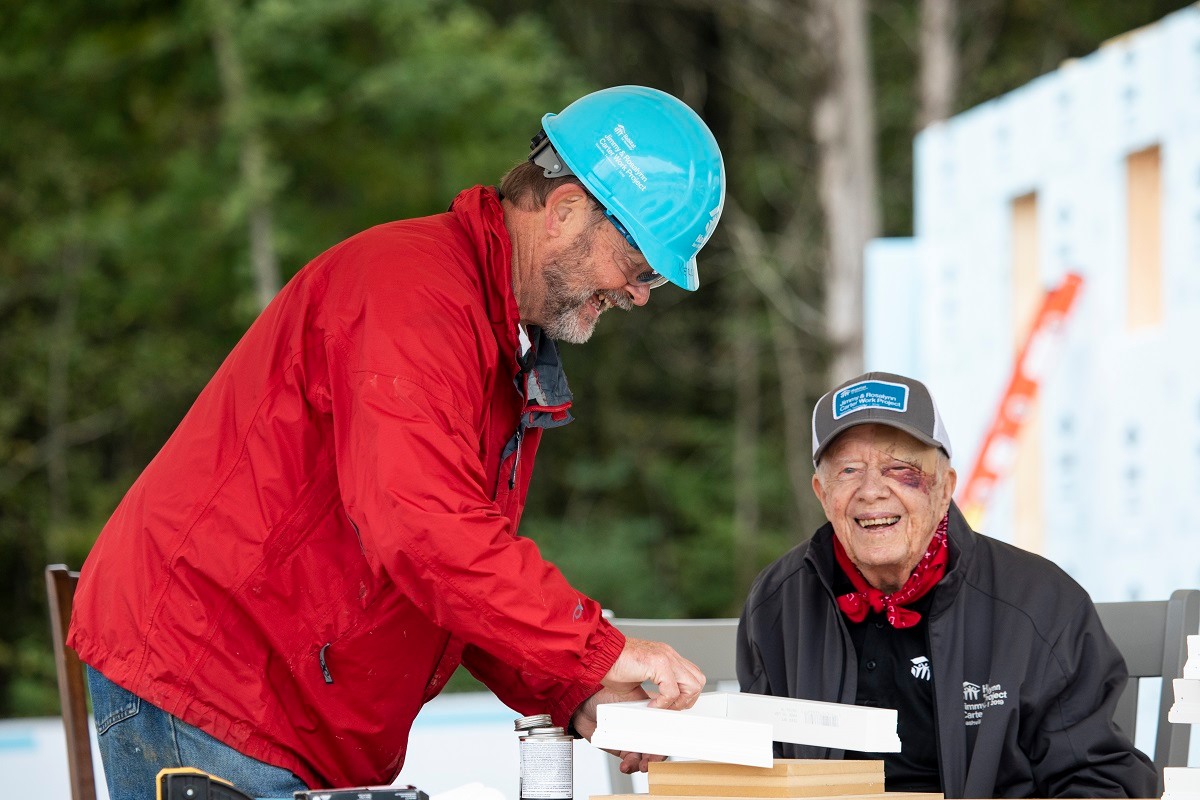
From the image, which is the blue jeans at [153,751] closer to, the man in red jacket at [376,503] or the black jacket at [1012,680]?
the man in red jacket at [376,503]

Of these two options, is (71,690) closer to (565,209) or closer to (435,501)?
(435,501)

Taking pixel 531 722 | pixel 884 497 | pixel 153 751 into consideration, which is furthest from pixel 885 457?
pixel 153 751

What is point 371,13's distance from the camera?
508 inches

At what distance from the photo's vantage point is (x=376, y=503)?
5.67ft

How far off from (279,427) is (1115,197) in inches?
235

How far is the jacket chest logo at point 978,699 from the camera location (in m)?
2.39

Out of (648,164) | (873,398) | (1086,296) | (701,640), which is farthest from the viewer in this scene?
(1086,296)

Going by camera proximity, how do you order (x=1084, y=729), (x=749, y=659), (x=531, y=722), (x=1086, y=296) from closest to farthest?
(x=531, y=722) → (x=1084, y=729) → (x=749, y=659) → (x=1086, y=296)

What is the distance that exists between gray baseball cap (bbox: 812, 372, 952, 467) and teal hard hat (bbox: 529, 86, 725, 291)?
25.6 inches

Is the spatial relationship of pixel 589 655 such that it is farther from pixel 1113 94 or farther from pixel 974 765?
pixel 1113 94

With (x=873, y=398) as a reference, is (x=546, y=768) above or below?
below

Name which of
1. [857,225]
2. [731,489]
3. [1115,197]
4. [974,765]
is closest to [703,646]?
[974,765]

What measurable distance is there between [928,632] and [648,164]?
40.5 inches

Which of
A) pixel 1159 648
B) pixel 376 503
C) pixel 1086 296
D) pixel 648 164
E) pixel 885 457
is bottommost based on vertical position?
pixel 1159 648
